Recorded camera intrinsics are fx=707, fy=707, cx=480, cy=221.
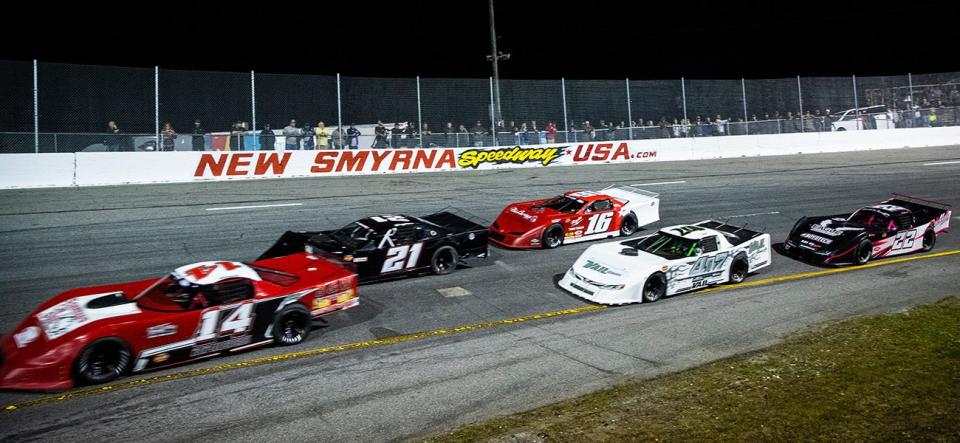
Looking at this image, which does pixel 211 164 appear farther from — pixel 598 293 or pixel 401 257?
pixel 598 293

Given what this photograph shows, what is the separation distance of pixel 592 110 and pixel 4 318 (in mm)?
25905

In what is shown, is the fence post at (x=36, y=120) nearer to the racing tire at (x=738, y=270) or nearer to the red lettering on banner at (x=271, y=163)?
the red lettering on banner at (x=271, y=163)

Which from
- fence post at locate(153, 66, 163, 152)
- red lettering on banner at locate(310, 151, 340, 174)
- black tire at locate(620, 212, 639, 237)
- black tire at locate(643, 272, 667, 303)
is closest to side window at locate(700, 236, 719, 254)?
black tire at locate(643, 272, 667, 303)

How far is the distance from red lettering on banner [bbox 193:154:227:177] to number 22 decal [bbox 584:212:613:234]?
46.5 feet

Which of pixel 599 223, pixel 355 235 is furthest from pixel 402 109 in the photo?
pixel 355 235

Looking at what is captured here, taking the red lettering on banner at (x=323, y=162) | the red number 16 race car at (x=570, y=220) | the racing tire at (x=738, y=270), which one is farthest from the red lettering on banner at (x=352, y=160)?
the racing tire at (x=738, y=270)

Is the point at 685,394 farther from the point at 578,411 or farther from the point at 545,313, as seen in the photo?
the point at 545,313

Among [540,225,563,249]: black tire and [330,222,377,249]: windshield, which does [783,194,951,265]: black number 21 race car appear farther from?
[330,222,377,249]: windshield

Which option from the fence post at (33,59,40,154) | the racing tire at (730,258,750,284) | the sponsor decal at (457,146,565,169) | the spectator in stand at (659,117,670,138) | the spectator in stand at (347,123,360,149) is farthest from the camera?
the spectator in stand at (659,117,670,138)

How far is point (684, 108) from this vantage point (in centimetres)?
3478

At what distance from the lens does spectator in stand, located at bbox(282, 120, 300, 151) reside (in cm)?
2605

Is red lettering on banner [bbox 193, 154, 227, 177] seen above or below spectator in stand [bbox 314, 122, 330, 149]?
below

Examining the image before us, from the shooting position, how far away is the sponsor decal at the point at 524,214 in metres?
16.1

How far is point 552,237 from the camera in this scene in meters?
16.1
